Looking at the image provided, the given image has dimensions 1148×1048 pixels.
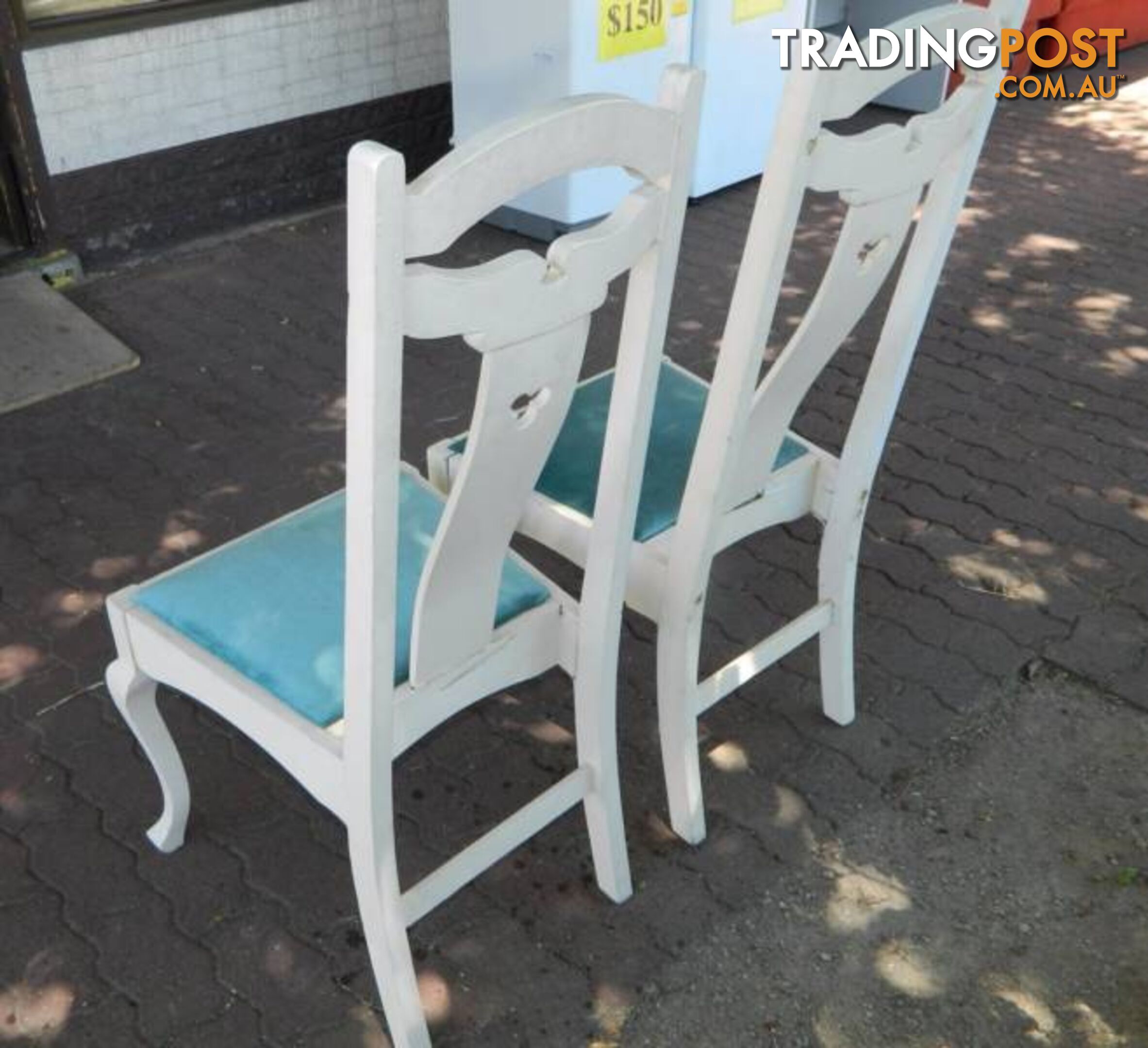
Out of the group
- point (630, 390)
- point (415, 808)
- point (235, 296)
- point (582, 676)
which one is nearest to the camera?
point (630, 390)

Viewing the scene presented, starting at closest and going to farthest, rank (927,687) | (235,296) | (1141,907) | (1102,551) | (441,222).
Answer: (441,222)
(1141,907)
(927,687)
(1102,551)
(235,296)

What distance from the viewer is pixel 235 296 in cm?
486

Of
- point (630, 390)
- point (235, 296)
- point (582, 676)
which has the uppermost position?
point (630, 390)

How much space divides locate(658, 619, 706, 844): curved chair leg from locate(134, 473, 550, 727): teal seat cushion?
32cm

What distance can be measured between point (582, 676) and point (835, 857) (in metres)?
0.72

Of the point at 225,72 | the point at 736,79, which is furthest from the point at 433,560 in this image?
the point at 736,79

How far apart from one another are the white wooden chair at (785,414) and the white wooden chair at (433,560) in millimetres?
179

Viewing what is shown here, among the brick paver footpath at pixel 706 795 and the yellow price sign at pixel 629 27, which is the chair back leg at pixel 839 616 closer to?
the brick paver footpath at pixel 706 795

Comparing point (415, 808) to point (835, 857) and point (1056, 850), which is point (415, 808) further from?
point (1056, 850)

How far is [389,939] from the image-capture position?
204cm

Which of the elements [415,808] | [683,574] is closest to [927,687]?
[683,574]

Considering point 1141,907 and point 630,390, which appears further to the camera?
point 1141,907

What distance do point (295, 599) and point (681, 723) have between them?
0.80m

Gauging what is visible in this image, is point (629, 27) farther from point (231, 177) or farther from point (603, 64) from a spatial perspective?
point (231, 177)
